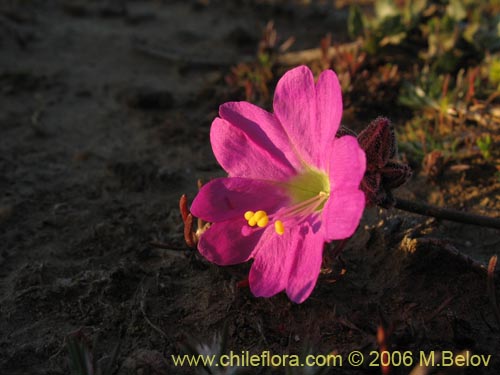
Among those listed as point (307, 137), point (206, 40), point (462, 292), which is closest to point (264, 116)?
point (307, 137)

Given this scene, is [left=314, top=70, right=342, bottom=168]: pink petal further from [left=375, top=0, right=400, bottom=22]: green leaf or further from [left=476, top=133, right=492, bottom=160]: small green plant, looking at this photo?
[left=375, top=0, right=400, bottom=22]: green leaf

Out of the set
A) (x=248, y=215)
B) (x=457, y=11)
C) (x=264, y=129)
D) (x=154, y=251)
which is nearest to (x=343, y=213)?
(x=248, y=215)

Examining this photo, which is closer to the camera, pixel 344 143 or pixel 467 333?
pixel 344 143

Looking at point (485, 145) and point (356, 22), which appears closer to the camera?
point (485, 145)

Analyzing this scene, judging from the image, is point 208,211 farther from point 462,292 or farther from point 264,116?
point 462,292

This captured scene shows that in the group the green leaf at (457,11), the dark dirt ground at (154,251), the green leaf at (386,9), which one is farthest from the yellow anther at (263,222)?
the green leaf at (457,11)

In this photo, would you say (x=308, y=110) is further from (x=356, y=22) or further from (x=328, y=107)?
(x=356, y=22)
